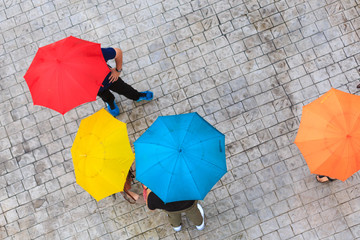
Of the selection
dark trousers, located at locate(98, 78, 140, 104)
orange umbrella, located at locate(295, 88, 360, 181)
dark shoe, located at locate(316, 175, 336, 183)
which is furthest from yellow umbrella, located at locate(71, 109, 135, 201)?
dark shoe, located at locate(316, 175, 336, 183)

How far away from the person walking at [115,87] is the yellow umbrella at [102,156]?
0.65 m

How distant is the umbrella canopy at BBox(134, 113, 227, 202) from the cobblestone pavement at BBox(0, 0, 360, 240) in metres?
1.96

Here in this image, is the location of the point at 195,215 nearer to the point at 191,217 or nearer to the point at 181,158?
the point at 191,217

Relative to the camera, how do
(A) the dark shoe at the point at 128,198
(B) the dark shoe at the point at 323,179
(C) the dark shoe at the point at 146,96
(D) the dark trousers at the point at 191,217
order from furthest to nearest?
(C) the dark shoe at the point at 146,96 < (B) the dark shoe at the point at 323,179 < (A) the dark shoe at the point at 128,198 < (D) the dark trousers at the point at 191,217

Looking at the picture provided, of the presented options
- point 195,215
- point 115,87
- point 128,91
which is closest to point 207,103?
point 128,91

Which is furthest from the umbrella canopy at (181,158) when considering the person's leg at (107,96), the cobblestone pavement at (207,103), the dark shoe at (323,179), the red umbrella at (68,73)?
the dark shoe at (323,179)

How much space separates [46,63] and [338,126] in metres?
4.00

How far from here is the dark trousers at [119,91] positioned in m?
5.51

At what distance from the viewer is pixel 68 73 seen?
443 cm

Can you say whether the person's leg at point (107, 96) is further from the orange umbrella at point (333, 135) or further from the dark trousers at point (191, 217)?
the orange umbrella at point (333, 135)

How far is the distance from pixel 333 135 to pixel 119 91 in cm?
344

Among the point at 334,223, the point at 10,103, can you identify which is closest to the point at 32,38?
the point at 10,103

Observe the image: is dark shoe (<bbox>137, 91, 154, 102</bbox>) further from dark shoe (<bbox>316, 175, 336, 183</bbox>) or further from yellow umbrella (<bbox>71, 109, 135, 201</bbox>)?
dark shoe (<bbox>316, 175, 336, 183</bbox>)

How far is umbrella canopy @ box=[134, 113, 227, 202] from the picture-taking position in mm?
4031
